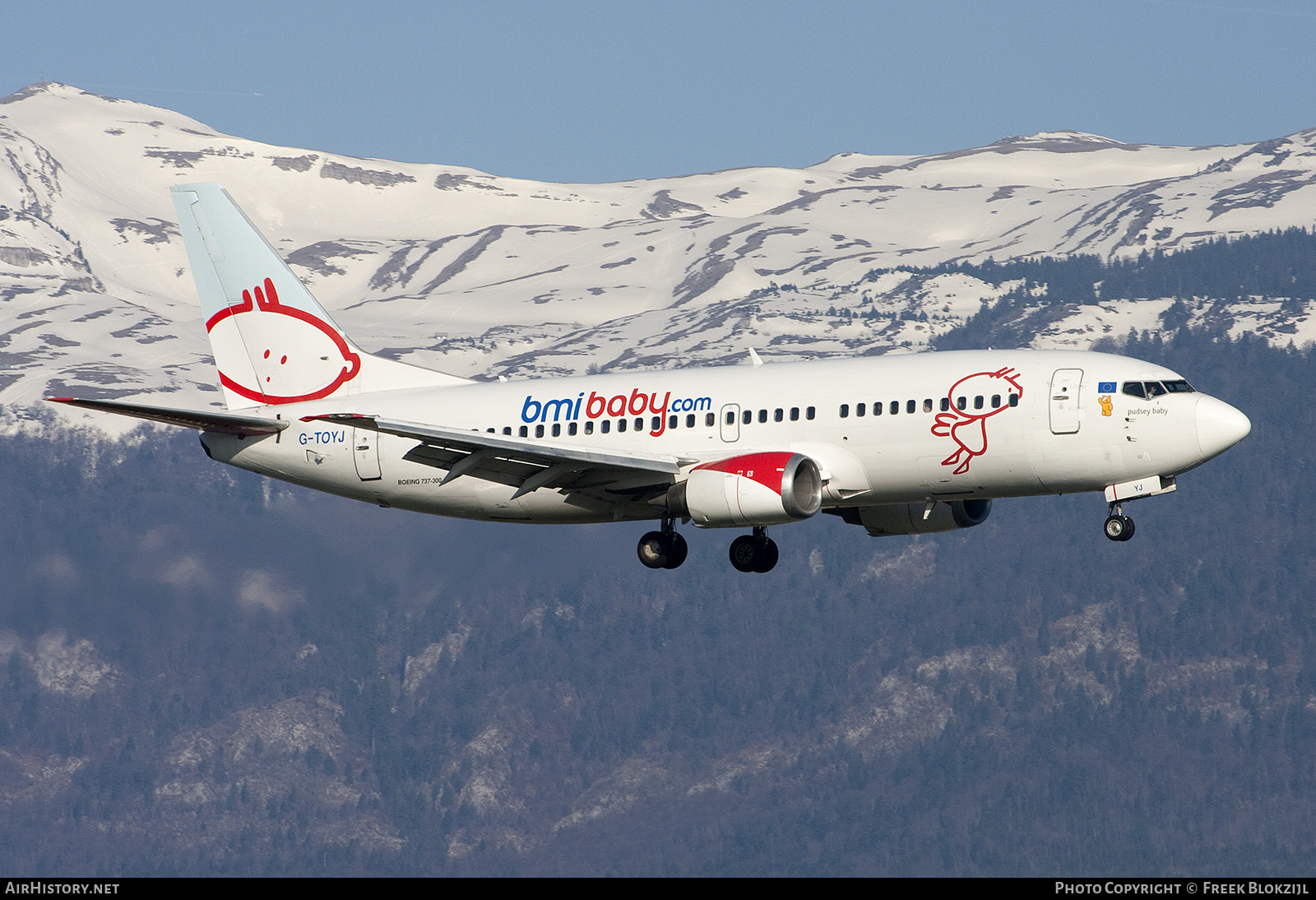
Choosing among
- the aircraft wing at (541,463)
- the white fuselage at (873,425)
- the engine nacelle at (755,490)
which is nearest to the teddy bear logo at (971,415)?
the white fuselage at (873,425)

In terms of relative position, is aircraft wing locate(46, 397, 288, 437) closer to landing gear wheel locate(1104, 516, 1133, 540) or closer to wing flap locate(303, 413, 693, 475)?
wing flap locate(303, 413, 693, 475)

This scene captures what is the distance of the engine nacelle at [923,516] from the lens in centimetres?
5616

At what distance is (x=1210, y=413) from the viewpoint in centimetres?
4903

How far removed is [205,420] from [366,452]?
204 inches

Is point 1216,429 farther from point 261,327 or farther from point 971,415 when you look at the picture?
point 261,327

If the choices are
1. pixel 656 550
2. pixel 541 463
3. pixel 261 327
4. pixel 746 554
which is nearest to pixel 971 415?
pixel 746 554

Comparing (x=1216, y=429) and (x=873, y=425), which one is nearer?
(x=1216, y=429)

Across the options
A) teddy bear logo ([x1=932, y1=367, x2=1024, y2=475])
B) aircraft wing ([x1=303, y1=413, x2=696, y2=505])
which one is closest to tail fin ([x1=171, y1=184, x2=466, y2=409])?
aircraft wing ([x1=303, y1=413, x2=696, y2=505])

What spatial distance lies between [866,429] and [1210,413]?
30.6 ft

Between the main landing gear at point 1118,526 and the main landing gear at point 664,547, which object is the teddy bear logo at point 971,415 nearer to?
the main landing gear at point 1118,526

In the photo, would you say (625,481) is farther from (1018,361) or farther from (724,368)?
(1018,361)

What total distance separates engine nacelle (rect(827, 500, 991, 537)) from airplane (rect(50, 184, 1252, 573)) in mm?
63

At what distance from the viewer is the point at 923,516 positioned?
56156 millimetres
